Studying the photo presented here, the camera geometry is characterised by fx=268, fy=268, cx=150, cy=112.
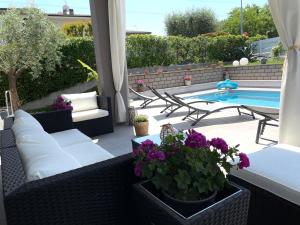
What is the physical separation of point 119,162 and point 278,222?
1.13m

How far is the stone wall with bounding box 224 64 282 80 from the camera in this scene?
11.2 m

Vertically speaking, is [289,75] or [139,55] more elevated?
[139,55]

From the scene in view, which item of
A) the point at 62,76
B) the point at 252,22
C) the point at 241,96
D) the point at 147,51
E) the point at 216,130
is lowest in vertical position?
the point at 241,96

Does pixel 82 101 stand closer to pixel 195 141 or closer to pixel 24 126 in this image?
pixel 24 126

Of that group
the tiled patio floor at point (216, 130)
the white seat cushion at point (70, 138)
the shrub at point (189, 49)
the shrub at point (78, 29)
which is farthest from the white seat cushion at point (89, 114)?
the shrub at point (189, 49)

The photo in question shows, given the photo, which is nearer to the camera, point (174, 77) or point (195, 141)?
point (195, 141)

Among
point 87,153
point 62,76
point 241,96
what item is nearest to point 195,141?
point 87,153

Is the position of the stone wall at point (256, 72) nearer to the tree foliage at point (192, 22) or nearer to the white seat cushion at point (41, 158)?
the tree foliage at point (192, 22)

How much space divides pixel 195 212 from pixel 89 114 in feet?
12.8

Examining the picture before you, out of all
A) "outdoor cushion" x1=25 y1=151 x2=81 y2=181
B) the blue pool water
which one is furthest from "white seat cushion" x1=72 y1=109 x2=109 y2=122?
the blue pool water

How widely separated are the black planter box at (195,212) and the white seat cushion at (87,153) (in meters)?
0.96

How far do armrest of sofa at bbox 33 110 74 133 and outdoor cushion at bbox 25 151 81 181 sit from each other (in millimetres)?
2232

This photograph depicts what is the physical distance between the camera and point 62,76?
10.5 m

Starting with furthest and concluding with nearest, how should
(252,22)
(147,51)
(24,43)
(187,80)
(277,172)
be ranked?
(252,22) → (147,51) → (187,80) → (24,43) → (277,172)
